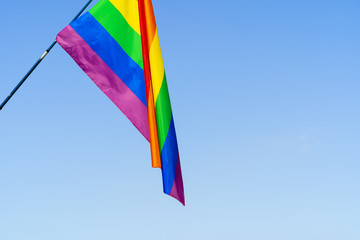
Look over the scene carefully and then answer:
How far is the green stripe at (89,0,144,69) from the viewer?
10102 mm

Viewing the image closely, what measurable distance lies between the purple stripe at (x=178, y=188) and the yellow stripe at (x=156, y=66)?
156cm

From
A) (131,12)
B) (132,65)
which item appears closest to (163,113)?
(132,65)

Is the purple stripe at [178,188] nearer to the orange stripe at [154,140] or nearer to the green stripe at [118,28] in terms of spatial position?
the orange stripe at [154,140]

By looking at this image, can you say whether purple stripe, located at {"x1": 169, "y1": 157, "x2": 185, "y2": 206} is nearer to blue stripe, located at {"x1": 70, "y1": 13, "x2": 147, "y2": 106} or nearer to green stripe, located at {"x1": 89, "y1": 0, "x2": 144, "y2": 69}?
blue stripe, located at {"x1": 70, "y1": 13, "x2": 147, "y2": 106}

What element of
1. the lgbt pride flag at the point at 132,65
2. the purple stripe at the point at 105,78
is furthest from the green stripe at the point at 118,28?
the purple stripe at the point at 105,78

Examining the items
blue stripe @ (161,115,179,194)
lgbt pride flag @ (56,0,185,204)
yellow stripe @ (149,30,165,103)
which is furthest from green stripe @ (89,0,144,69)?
blue stripe @ (161,115,179,194)

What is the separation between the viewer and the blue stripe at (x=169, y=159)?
30.5 ft

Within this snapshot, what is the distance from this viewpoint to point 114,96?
969 centimetres

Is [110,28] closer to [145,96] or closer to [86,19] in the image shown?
[86,19]

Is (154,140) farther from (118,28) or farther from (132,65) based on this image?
(118,28)

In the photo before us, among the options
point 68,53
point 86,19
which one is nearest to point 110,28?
point 86,19

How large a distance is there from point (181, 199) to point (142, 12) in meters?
3.92

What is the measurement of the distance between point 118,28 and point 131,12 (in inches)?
19.0

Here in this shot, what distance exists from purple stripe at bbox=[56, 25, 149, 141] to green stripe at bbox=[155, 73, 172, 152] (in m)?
0.25
